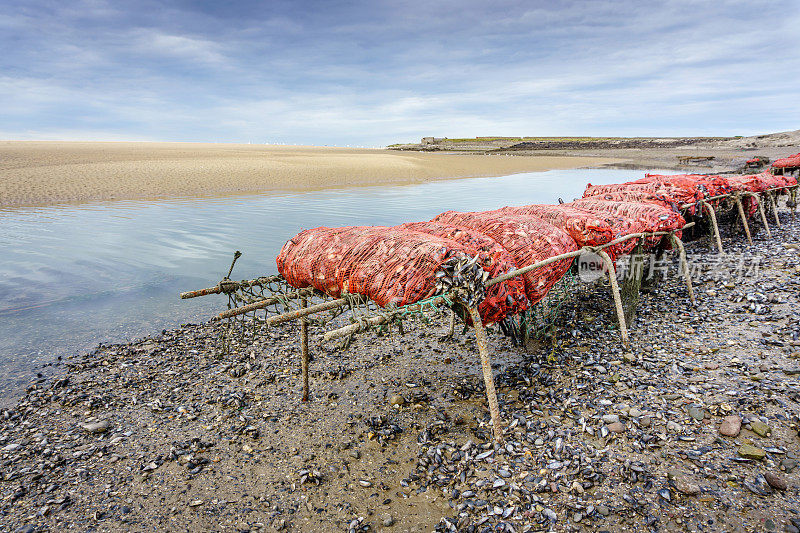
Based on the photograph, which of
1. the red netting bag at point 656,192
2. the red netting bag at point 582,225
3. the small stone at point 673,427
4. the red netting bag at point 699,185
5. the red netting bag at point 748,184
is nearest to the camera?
the small stone at point 673,427

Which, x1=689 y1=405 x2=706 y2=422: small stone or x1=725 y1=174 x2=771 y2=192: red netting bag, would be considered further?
x1=725 y1=174 x2=771 y2=192: red netting bag

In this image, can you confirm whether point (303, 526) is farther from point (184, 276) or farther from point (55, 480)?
point (184, 276)

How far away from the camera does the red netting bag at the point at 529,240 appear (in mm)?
7016

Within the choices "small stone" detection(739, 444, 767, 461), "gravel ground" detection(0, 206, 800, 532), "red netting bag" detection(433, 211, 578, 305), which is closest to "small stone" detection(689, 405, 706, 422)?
"gravel ground" detection(0, 206, 800, 532)

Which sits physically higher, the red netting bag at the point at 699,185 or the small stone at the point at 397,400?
the red netting bag at the point at 699,185

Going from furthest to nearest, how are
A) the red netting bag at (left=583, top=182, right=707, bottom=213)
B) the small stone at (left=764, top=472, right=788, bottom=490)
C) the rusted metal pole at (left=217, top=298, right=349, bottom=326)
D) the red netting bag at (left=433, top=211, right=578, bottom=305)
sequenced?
the red netting bag at (left=583, top=182, right=707, bottom=213), the red netting bag at (left=433, top=211, right=578, bottom=305), the rusted metal pole at (left=217, top=298, right=349, bottom=326), the small stone at (left=764, top=472, right=788, bottom=490)

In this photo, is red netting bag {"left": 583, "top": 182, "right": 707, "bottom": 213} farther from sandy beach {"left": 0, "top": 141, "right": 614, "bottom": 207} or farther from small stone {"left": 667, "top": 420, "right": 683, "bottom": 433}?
sandy beach {"left": 0, "top": 141, "right": 614, "bottom": 207}

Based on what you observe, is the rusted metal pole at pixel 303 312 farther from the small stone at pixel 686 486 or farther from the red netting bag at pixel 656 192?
the red netting bag at pixel 656 192

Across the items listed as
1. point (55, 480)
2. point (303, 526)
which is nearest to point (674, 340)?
point (303, 526)

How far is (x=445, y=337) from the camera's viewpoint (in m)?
9.33

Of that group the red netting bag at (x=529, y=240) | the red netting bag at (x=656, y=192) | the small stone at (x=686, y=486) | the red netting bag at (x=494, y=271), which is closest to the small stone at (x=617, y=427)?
the small stone at (x=686, y=486)

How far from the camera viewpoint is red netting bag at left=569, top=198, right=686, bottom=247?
31.2ft

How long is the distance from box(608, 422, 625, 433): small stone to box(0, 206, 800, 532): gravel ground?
27mm

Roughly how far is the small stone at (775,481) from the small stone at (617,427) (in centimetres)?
149
